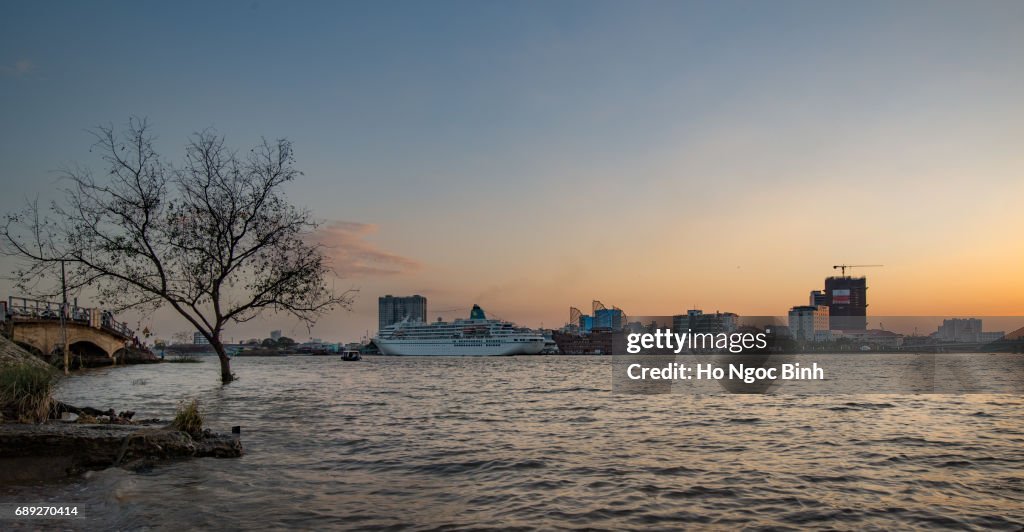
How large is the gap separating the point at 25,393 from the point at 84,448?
3722 millimetres

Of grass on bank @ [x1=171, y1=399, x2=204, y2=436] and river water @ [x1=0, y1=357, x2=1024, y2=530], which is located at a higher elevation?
grass on bank @ [x1=171, y1=399, x2=204, y2=436]

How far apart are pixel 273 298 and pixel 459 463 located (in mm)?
22326

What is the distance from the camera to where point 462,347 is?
166000 mm

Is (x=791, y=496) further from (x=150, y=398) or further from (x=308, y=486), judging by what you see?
(x=150, y=398)

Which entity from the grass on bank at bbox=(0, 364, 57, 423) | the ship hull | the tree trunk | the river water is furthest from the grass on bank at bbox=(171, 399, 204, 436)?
the ship hull

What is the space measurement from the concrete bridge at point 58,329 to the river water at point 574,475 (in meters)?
24.4

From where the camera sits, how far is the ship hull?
546ft

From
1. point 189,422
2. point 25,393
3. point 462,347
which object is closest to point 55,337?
point 25,393

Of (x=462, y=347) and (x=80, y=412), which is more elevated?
(x=80, y=412)

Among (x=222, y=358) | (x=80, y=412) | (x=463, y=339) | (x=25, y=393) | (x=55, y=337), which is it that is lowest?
(x=463, y=339)

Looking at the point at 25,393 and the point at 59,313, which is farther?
the point at 59,313

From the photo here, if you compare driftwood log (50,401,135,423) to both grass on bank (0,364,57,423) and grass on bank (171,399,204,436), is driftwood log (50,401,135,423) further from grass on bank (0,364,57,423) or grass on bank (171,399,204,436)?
grass on bank (171,399,204,436)

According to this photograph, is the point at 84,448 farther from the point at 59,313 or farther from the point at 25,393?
the point at 59,313

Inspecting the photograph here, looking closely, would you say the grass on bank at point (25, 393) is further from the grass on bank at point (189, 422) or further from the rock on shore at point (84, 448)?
the grass on bank at point (189, 422)
